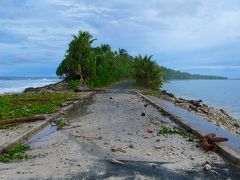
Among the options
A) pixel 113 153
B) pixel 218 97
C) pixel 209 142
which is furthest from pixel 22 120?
pixel 218 97

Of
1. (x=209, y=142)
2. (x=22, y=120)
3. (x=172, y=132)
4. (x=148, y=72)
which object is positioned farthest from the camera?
(x=148, y=72)

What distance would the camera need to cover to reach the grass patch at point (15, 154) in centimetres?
1034

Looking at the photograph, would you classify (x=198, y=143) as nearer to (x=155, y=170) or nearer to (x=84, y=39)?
(x=155, y=170)

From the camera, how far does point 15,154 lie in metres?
11.0

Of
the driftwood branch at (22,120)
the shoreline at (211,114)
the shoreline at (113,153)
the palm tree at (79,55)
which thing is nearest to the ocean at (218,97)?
the shoreline at (211,114)

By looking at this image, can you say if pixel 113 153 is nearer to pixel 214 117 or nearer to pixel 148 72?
pixel 214 117

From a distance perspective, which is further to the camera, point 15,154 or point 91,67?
point 91,67

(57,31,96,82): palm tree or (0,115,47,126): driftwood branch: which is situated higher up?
(57,31,96,82): palm tree

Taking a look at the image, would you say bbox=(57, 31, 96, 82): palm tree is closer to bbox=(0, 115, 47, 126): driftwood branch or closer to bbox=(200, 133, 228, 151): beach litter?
bbox=(0, 115, 47, 126): driftwood branch

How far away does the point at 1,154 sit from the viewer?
1086cm

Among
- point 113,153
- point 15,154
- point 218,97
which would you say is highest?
point 113,153

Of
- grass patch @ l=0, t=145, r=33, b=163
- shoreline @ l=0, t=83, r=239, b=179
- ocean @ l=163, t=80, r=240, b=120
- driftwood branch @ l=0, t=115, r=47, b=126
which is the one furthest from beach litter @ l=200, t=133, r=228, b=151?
ocean @ l=163, t=80, r=240, b=120

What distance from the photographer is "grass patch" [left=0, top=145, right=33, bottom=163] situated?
10344 millimetres

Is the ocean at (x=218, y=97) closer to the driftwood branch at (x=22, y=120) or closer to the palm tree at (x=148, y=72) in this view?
the palm tree at (x=148, y=72)
